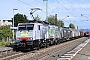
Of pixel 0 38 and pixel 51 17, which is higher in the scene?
pixel 51 17

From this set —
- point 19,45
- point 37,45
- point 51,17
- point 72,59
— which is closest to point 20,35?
point 19,45

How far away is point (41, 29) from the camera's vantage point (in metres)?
31.0

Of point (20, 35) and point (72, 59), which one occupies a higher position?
point (20, 35)

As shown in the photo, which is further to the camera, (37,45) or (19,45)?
(37,45)

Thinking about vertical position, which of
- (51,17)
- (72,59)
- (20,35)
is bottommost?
(72,59)

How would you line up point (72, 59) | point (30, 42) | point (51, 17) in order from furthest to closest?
point (51, 17) < point (30, 42) < point (72, 59)

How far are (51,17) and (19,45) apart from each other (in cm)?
10410

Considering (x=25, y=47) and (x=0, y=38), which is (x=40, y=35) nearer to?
(x=25, y=47)

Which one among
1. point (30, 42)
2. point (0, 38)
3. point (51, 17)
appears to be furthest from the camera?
point (51, 17)

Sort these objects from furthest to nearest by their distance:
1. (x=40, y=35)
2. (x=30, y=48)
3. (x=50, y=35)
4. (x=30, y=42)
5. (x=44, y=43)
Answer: (x=50, y=35), (x=44, y=43), (x=40, y=35), (x=30, y=48), (x=30, y=42)

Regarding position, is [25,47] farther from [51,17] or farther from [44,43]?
[51,17]

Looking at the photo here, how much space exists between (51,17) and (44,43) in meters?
97.3

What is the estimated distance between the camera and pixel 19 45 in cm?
2722

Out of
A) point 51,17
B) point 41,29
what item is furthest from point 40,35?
point 51,17
